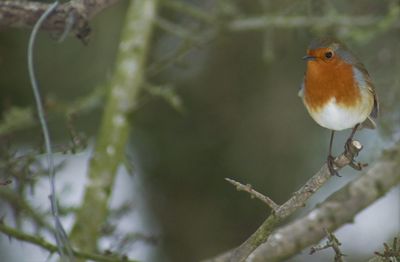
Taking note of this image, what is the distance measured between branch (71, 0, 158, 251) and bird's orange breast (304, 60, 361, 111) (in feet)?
5.00

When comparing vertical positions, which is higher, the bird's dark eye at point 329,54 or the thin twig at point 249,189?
the bird's dark eye at point 329,54

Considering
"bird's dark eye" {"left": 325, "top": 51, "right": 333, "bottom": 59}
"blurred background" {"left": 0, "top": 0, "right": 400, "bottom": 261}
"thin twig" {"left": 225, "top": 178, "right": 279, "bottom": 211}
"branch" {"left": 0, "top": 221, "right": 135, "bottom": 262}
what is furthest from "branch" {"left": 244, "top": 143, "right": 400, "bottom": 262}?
"blurred background" {"left": 0, "top": 0, "right": 400, "bottom": 261}

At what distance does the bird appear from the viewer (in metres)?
3.64

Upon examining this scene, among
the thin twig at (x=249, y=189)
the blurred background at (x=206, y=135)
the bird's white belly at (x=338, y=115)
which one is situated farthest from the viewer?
the blurred background at (x=206, y=135)

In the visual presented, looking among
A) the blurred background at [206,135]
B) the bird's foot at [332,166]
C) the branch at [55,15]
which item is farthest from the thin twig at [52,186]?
the blurred background at [206,135]

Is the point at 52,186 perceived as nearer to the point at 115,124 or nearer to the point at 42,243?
the point at 42,243

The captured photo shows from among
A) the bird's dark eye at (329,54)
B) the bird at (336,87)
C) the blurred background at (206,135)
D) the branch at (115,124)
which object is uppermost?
the blurred background at (206,135)

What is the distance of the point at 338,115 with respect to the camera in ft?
11.9

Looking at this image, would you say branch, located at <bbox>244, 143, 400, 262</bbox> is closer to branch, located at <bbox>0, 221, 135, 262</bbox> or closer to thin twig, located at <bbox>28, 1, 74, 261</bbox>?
branch, located at <bbox>0, 221, 135, 262</bbox>

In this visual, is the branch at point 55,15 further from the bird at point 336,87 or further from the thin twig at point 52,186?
the bird at point 336,87

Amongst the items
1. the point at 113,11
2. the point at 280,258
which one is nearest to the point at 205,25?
the point at 113,11

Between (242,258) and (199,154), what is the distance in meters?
4.00

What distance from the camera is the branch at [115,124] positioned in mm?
4672

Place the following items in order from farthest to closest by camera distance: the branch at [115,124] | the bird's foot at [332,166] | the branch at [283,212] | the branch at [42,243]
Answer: the branch at [115,124] → the branch at [42,243] → the bird's foot at [332,166] → the branch at [283,212]
